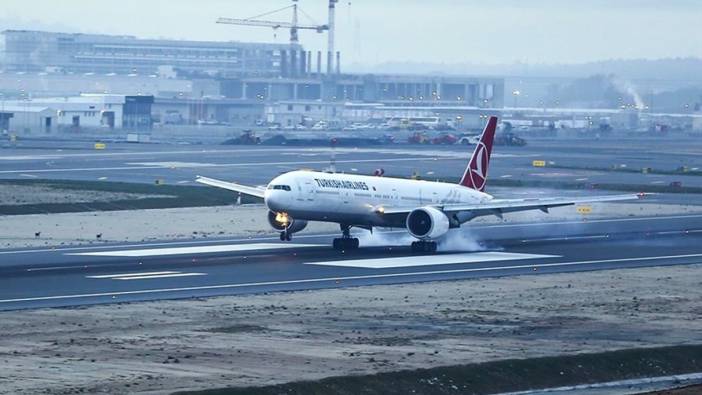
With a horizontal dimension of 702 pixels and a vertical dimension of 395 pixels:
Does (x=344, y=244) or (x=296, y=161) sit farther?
(x=296, y=161)

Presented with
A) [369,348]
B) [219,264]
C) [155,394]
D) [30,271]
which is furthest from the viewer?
[219,264]

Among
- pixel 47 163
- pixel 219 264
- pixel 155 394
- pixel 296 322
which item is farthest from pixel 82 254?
pixel 47 163

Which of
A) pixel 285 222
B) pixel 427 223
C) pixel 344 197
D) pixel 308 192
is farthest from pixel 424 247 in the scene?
pixel 285 222

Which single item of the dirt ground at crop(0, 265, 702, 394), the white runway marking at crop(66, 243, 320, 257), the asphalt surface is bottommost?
the asphalt surface

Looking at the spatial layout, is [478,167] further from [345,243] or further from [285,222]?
[285,222]

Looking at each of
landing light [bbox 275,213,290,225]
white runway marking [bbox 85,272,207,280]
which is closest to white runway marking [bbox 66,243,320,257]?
landing light [bbox 275,213,290,225]

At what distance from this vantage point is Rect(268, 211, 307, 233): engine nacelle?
74438 mm

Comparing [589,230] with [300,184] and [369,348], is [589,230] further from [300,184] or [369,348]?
[369,348]

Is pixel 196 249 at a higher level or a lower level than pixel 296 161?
higher

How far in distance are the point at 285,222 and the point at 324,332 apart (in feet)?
96.2

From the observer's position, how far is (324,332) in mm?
45562

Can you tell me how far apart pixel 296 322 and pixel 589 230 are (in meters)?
45.4

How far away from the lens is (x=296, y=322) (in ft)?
156

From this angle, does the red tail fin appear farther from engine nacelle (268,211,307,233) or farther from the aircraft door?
the aircraft door
